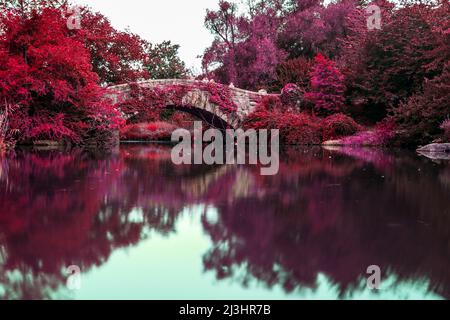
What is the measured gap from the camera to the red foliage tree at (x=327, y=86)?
68.2ft

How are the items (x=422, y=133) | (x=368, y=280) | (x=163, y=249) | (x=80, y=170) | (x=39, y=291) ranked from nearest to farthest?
(x=39, y=291)
(x=368, y=280)
(x=163, y=249)
(x=80, y=170)
(x=422, y=133)

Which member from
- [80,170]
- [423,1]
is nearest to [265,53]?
[423,1]

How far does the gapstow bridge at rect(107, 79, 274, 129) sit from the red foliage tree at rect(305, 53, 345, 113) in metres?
2.58

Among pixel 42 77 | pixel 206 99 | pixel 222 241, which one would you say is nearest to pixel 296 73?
pixel 206 99

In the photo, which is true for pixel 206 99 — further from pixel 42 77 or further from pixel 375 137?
pixel 42 77

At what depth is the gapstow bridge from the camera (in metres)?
20.8

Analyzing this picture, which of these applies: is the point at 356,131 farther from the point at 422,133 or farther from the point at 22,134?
the point at 22,134

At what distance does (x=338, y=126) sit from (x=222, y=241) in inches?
685

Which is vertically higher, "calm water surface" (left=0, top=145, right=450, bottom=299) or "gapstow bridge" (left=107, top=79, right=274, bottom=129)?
"gapstow bridge" (left=107, top=79, right=274, bottom=129)

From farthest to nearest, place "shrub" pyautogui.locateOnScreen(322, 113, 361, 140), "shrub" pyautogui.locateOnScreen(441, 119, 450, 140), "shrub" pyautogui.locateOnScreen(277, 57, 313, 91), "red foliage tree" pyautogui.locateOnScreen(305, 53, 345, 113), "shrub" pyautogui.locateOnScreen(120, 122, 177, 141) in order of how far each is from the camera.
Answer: "shrub" pyautogui.locateOnScreen(120, 122, 177, 141) < "shrub" pyautogui.locateOnScreen(277, 57, 313, 91) < "red foliage tree" pyautogui.locateOnScreen(305, 53, 345, 113) < "shrub" pyautogui.locateOnScreen(322, 113, 361, 140) < "shrub" pyautogui.locateOnScreen(441, 119, 450, 140)

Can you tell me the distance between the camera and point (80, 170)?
7.58 meters

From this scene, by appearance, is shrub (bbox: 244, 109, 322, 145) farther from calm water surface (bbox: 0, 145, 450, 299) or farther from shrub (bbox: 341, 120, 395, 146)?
calm water surface (bbox: 0, 145, 450, 299)

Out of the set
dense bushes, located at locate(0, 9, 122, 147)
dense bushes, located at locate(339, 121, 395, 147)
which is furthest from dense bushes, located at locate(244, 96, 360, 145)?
dense bushes, located at locate(0, 9, 122, 147)

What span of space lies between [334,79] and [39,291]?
19921mm
